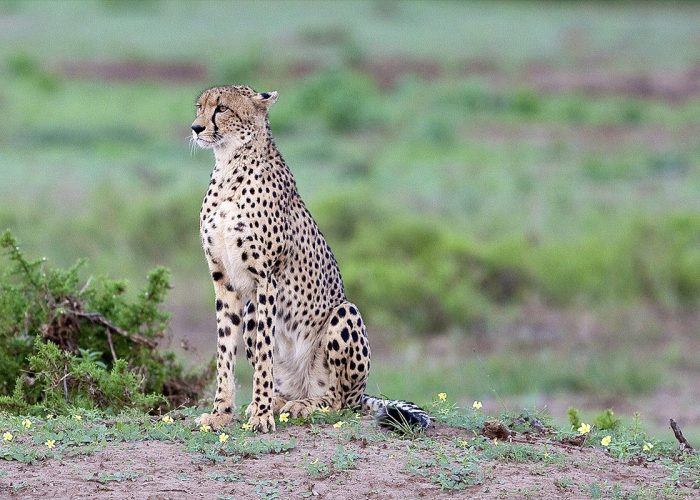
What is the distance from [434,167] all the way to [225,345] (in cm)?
1462

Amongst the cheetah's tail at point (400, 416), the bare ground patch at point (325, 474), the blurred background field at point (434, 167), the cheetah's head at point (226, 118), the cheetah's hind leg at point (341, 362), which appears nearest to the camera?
the bare ground patch at point (325, 474)

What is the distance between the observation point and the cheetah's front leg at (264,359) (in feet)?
19.0

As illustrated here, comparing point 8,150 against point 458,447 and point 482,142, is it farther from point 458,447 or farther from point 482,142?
point 458,447

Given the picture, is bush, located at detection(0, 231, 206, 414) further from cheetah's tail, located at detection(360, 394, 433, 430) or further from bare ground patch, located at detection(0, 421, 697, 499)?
cheetah's tail, located at detection(360, 394, 433, 430)

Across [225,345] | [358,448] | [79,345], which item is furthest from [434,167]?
[358,448]

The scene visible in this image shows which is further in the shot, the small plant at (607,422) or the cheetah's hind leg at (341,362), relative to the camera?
the small plant at (607,422)

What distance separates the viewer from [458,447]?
5555 millimetres

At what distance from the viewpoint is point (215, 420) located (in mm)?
5785

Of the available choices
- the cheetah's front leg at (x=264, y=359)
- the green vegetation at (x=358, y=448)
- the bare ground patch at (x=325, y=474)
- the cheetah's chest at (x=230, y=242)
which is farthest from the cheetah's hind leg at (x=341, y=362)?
the bare ground patch at (x=325, y=474)

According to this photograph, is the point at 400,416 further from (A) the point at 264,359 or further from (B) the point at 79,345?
(B) the point at 79,345

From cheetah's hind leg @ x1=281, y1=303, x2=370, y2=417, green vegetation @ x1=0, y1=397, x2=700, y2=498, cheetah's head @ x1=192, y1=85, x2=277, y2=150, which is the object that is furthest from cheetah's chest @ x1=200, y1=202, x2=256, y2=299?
green vegetation @ x1=0, y1=397, x2=700, y2=498

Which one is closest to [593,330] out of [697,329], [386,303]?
[697,329]

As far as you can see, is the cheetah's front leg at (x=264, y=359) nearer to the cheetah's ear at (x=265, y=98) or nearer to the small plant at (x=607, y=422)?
the cheetah's ear at (x=265, y=98)

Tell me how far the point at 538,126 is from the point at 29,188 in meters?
9.33
